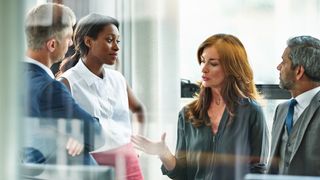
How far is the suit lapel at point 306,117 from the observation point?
1551 mm

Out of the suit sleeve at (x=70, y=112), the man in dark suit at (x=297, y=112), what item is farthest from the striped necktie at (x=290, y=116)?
the suit sleeve at (x=70, y=112)

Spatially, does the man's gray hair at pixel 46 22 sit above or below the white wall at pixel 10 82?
above

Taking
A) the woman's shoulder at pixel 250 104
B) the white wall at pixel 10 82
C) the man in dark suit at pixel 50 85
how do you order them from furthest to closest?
1. the man in dark suit at pixel 50 85
2. the woman's shoulder at pixel 250 104
3. the white wall at pixel 10 82

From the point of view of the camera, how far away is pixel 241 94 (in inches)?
64.5

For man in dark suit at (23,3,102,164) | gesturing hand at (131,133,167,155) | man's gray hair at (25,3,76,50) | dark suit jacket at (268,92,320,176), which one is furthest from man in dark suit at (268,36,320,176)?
man's gray hair at (25,3,76,50)

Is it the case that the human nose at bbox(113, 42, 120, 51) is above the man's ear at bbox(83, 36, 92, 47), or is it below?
below

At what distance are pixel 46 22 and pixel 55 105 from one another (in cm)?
28

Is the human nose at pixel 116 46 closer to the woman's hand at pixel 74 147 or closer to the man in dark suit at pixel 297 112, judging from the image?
the woman's hand at pixel 74 147

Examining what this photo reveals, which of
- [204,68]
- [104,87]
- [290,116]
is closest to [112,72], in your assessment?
[104,87]

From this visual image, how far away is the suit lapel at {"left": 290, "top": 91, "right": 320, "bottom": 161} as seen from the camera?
5.09ft

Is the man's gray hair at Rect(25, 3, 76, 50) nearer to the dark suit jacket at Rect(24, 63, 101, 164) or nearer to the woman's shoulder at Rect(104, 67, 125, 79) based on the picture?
the dark suit jacket at Rect(24, 63, 101, 164)

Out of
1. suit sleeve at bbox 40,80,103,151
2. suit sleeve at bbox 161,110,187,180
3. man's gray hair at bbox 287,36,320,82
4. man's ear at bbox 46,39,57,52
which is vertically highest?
man's ear at bbox 46,39,57,52

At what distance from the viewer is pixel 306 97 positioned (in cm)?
156

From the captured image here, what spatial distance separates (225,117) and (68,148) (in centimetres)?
53
